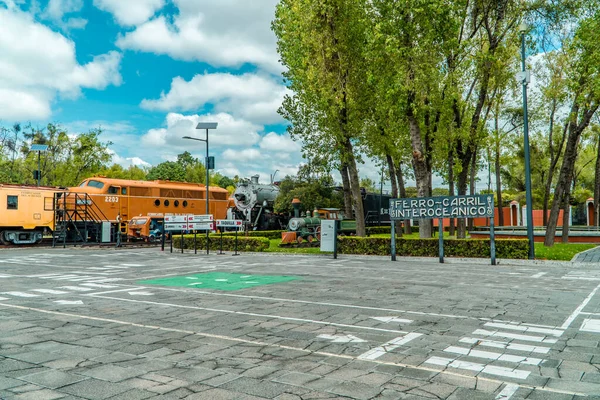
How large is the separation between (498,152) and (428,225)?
44.0ft

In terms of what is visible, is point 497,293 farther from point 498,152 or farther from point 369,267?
point 498,152

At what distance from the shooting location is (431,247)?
19.3 meters

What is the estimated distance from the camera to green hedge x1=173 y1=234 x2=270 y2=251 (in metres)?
23.0

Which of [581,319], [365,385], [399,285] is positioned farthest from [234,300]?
[581,319]

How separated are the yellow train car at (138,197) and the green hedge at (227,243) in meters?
7.16

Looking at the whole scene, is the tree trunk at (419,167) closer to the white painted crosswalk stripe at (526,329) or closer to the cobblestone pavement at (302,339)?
the cobblestone pavement at (302,339)

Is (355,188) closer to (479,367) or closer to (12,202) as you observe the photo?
(12,202)

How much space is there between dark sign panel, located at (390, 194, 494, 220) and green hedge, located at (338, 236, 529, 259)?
53.0 inches

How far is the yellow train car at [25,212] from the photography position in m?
26.8

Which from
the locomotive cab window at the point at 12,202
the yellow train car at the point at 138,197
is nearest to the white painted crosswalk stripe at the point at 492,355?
the yellow train car at the point at 138,197

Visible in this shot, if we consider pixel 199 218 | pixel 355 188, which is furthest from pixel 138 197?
pixel 355 188

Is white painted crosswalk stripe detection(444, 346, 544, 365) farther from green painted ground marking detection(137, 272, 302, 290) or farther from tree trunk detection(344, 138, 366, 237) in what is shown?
tree trunk detection(344, 138, 366, 237)

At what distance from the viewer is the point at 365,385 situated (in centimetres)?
435

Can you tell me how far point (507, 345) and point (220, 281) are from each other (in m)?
8.08
